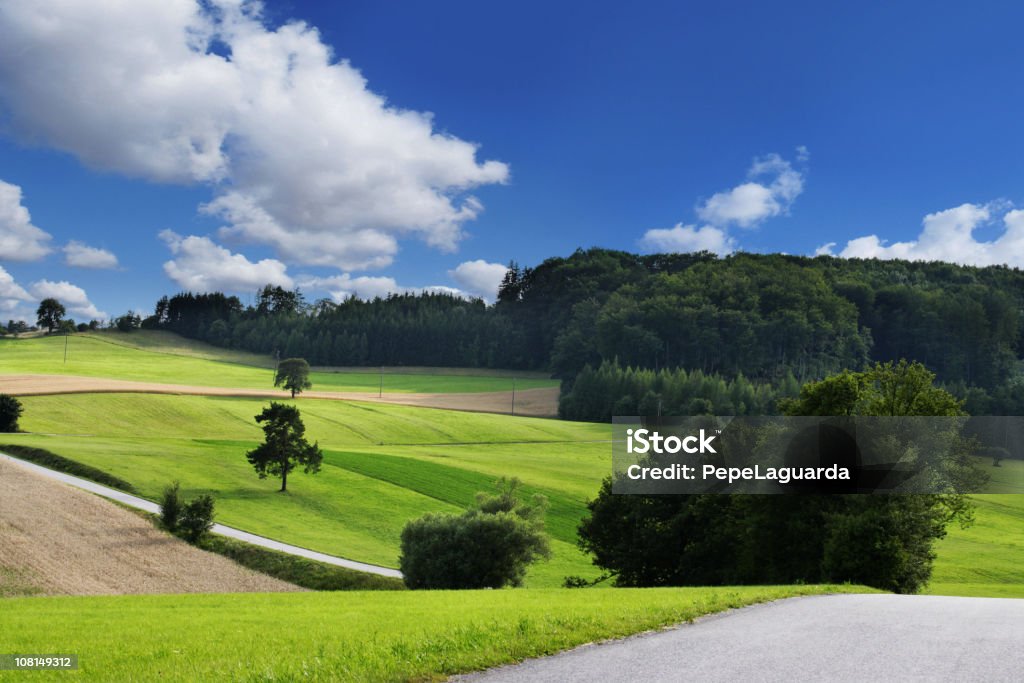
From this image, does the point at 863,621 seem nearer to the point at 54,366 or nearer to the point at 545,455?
the point at 545,455

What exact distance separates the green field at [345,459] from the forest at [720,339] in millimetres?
25663

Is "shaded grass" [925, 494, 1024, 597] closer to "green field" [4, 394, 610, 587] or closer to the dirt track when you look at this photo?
"green field" [4, 394, 610, 587]

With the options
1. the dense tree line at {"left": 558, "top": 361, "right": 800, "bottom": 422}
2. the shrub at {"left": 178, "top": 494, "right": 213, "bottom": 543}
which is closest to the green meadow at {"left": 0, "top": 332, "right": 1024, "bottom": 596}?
the shrub at {"left": 178, "top": 494, "right": 213, "bottom": 543}

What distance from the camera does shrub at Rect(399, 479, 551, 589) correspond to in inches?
1448

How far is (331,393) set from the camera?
123750mm

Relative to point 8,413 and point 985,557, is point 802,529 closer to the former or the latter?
point 985,557

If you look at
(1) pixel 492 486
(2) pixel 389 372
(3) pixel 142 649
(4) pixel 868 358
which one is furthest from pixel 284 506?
(4) pixel 868 358

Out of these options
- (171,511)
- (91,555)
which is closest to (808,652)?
(91,555)

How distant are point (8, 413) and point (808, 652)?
7835 cm

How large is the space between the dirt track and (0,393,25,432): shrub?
11326 millimetres

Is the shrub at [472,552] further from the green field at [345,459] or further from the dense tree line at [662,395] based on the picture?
the dense tree line at [662,395]

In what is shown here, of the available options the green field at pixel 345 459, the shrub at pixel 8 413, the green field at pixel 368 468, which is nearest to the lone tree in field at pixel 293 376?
the green field at pixel 345 459

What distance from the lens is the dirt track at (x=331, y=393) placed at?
90688 millimetres

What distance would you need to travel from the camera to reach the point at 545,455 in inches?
3300
